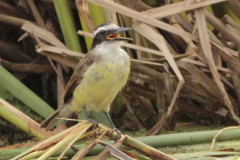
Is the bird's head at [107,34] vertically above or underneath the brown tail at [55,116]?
above

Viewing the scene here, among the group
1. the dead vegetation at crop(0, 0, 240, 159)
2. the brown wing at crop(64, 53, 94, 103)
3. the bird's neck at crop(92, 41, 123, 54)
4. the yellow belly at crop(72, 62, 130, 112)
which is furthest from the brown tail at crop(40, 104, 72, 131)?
the bird's neck at crop(92, 41, 123, 54)

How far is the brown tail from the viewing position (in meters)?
4.37

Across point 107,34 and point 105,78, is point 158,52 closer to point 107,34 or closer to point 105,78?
point 107,34

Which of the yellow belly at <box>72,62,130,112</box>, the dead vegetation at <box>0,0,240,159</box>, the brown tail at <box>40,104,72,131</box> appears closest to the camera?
the yellow belly at <box>72,62,130,112</box>

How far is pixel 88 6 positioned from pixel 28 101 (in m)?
0.80

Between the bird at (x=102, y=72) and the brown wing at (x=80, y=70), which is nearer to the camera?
the bird at (x=102, y=72)

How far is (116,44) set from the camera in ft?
13.7

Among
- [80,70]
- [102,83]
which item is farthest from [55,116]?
[102,83]

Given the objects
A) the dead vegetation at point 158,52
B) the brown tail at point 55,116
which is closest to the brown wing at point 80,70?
the brown tail at point 55,116

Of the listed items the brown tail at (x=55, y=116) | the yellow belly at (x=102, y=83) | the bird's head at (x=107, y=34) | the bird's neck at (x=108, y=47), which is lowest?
the brown tail at (x=55, y=116)

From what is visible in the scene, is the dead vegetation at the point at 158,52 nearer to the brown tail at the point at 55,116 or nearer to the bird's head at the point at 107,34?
the bird's head at the point at 107,34

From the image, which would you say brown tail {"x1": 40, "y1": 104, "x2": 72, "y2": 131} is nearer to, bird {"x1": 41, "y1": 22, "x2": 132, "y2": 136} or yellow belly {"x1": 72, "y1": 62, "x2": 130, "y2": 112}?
bird {"x1": 41, "y1": 22, "x2": 132, "y2": 136}

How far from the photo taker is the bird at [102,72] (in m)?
4.05

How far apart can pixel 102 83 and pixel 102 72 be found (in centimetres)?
7
